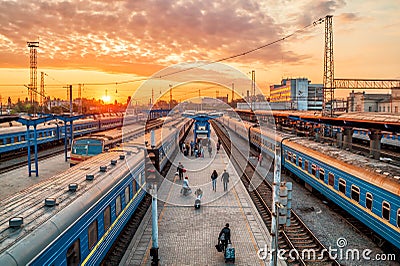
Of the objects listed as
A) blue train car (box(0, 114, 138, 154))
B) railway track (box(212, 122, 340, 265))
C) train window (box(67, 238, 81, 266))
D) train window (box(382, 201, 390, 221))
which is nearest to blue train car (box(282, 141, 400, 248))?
train window (box(382, 201, 390, 221))

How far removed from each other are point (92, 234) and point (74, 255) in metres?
1.27

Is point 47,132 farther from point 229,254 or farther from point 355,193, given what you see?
point 355,193

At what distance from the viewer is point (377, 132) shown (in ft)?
62.7

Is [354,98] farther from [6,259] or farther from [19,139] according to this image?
[6,259]

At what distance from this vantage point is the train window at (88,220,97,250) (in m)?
8.70

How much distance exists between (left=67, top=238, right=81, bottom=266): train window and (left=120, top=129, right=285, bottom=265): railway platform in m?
3.51

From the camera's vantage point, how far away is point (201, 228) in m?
14.2

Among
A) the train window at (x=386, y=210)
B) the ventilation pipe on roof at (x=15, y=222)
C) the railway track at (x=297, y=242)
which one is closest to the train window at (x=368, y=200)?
the train window at (x=386, y=210)

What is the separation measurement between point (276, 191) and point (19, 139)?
30.5 meters

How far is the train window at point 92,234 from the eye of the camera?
8.70 metres

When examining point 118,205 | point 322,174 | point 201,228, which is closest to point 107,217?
point 118,205

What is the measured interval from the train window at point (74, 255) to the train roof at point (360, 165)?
990 cm

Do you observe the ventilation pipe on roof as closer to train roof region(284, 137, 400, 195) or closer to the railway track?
the railway track

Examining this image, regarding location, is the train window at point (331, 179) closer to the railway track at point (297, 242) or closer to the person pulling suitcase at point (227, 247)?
the railway track at point (297, 242)
